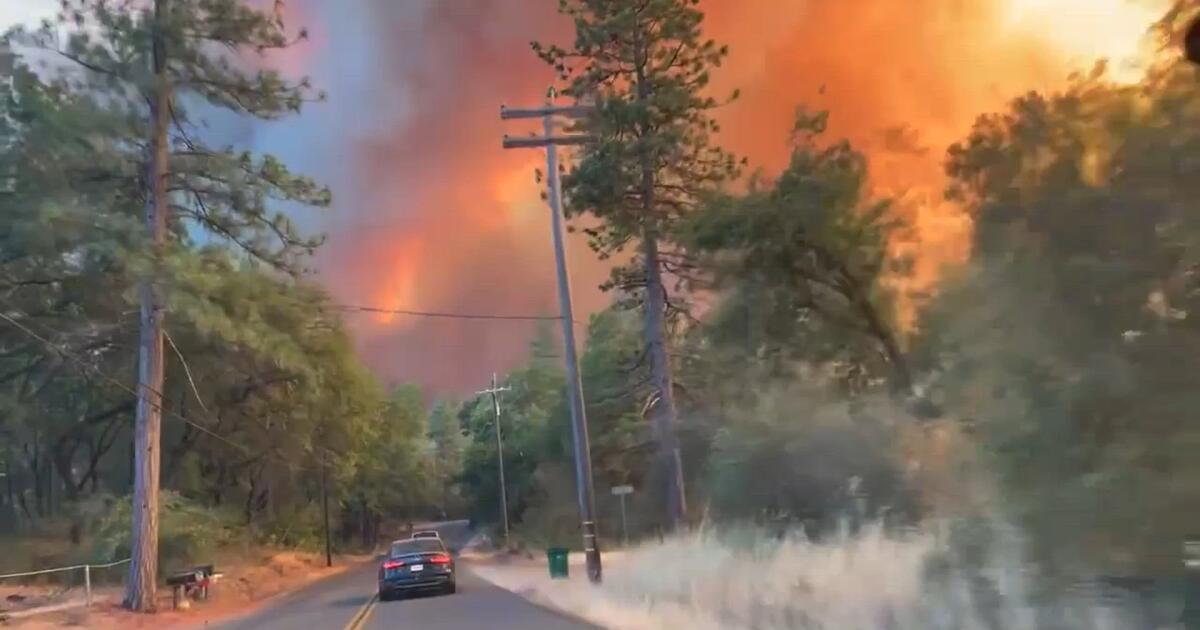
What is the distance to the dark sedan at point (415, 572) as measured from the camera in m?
27.8

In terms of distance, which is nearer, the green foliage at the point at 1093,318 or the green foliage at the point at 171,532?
the green foliage at the point at 1093,318

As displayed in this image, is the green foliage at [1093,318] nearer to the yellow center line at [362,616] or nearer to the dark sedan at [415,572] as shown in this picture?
the yellow center line at [362,616]

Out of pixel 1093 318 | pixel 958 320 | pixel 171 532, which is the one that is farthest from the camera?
pixel 171 532

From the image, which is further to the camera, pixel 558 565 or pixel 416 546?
pixel 558 565

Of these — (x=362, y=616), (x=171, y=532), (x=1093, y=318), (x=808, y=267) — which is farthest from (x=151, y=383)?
(x=1093, y=318)

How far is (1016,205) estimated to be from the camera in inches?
359

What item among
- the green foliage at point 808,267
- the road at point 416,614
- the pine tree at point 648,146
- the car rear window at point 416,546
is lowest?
the road at point 416,614

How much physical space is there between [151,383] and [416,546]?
7915mm

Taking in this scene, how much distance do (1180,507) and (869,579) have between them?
6.59 metres

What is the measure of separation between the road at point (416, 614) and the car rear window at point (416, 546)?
1268 millimetres

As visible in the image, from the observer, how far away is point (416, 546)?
29484 millimetres

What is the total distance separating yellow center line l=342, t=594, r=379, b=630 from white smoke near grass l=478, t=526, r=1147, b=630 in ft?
12.2

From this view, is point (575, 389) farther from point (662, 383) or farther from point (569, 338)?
point (662, 383)

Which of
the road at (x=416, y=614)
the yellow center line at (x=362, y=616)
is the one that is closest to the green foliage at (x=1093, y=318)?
the road at (x=416, y=614)
